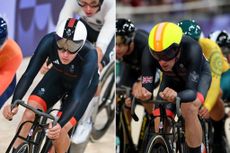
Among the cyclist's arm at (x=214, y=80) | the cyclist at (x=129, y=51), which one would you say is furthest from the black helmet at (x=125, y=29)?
the cyclist's arm at (x=214, y=80)

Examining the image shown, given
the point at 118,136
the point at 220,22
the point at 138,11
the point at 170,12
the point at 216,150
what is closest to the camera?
the point at 118,136

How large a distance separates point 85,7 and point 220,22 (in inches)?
242

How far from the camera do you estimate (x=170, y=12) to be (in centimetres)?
1016

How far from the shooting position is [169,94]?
125 inches

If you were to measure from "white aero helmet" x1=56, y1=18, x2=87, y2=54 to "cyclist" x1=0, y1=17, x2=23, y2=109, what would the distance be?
0.77 ft

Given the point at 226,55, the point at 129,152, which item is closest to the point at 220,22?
the point at 226,55

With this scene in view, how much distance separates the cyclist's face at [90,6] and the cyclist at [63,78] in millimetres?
264

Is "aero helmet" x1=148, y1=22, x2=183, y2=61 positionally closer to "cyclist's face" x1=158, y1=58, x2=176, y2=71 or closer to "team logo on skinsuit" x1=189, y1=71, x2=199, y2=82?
"cyclist's face" x1=158, y1=58, x2=176, y2=71

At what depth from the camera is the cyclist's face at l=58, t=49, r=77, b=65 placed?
3093 millimetres

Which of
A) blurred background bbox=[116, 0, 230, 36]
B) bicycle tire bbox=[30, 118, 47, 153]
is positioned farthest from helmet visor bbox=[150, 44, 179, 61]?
blurred background bbox=[116, 0, 230, 36]

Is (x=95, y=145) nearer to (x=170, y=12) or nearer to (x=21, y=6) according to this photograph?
(x=21, y=6)

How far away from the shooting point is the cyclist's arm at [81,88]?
3.08 m

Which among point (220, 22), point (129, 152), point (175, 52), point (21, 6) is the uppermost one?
point (220, 22)

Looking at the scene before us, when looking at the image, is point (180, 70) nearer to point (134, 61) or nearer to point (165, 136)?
point (165, 136)
